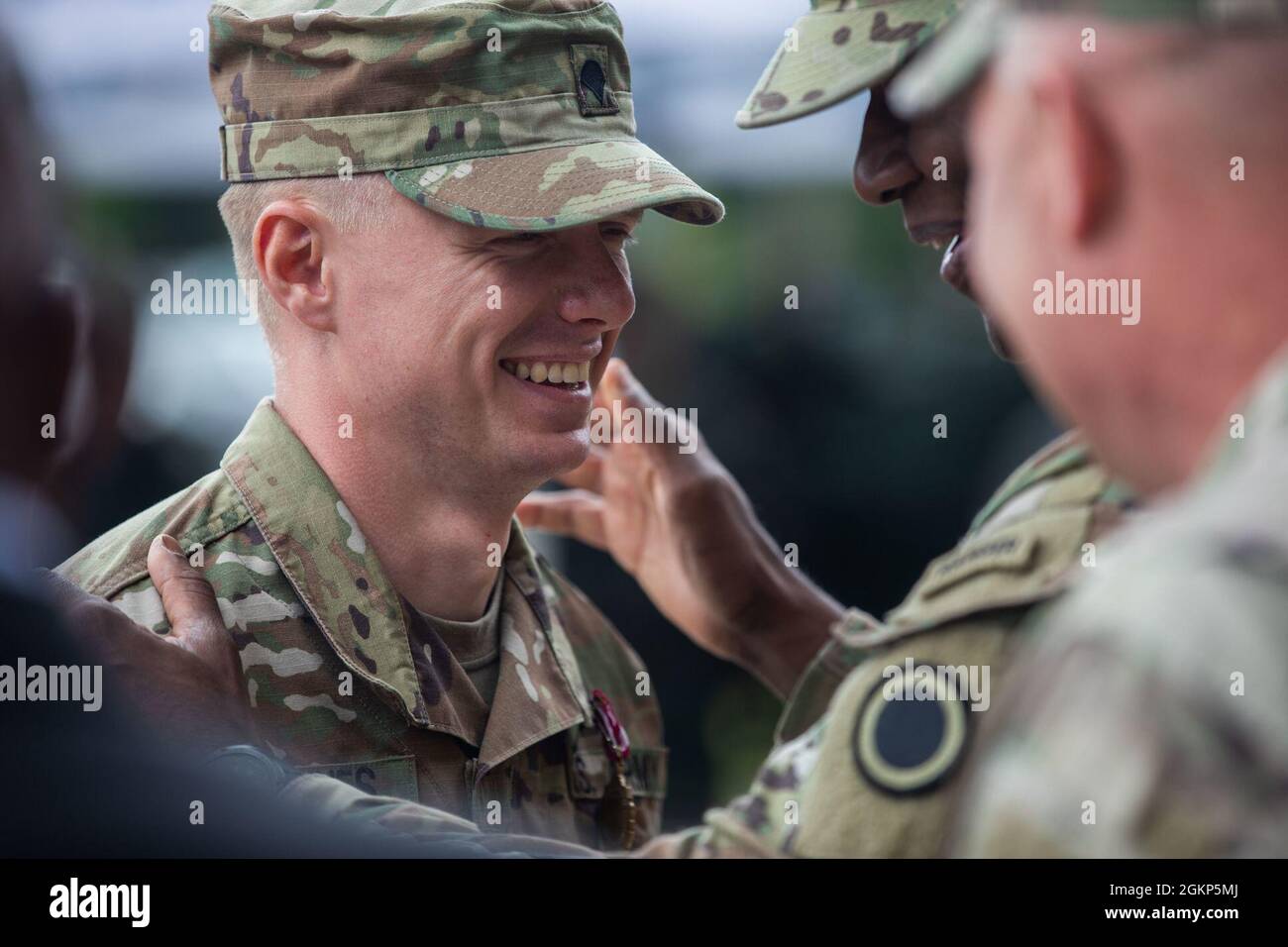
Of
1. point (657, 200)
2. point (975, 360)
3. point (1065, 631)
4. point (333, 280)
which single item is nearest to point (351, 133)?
point (333, 280)

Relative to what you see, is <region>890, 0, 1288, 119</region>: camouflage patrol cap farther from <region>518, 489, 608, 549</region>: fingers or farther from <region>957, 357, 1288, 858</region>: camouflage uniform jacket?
<region>518, 489, 608, 549</region>: fingers

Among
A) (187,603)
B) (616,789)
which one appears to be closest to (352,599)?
(187,603)

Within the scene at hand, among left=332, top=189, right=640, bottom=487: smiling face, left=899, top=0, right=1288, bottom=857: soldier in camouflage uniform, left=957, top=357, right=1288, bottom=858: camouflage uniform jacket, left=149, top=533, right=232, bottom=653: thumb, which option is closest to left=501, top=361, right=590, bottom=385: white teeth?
left=332, top=189, right=640, bottom=487: smiling face

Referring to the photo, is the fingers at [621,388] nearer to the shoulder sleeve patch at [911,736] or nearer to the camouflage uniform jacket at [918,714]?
the camouflage uniform jacket at [918,714]

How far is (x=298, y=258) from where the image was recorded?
7.00 ft

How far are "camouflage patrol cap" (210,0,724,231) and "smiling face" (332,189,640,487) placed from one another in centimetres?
7

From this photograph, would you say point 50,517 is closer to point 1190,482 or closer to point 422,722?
point 422,722

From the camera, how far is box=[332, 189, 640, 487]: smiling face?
2.10 metres

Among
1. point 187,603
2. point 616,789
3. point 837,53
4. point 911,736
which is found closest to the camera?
point 911,736

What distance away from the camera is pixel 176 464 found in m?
3.20

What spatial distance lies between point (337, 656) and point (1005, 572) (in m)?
0.94

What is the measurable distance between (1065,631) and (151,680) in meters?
1.27

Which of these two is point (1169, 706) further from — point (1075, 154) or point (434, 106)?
point (434, 106)

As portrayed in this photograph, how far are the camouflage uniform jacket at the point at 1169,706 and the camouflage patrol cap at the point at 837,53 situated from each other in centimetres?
95
